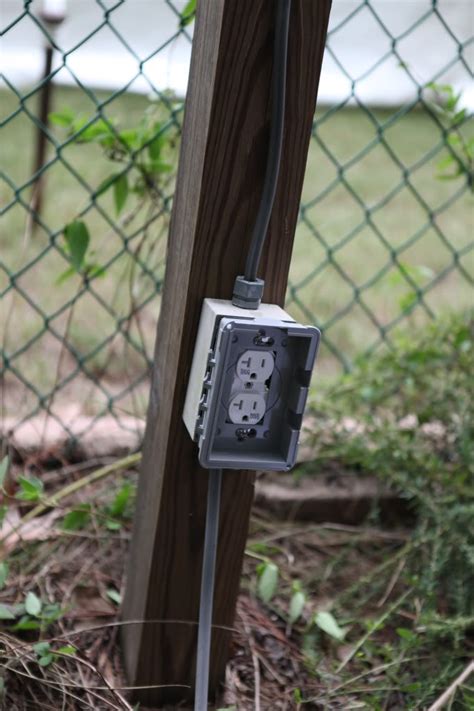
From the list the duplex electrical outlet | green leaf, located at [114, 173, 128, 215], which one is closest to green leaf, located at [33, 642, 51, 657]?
the duplex electrical outlet

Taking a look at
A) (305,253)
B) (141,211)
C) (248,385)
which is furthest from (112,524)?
(305,253)

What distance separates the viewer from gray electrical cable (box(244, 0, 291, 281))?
2.79 feet

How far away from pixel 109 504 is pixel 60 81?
251 cm

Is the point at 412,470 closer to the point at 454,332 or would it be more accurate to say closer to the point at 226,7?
the point at 454,332

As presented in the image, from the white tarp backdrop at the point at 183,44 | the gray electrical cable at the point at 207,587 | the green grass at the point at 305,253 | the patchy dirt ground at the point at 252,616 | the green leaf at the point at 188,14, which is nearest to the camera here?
the gray electrical cable at the point at 207,587

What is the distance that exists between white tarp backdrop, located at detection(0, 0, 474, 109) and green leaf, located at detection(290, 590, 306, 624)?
81.2 inches

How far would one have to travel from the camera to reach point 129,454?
1658mm

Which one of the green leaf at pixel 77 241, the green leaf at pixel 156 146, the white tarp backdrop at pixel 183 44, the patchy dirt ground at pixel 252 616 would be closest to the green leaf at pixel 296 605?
the patchy dirt ground at pixel 252 616

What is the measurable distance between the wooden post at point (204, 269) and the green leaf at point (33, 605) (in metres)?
0.13

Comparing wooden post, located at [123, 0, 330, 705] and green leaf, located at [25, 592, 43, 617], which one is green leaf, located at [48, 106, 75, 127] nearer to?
wooden post, located at [123, 0, 330, 705]

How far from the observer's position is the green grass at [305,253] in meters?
1.85

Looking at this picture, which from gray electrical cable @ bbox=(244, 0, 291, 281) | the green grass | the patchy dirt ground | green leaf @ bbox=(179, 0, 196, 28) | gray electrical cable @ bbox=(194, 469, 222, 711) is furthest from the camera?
the green grass

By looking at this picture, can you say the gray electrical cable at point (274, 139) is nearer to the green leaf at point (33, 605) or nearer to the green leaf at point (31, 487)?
the green leaf at point (31, 487)

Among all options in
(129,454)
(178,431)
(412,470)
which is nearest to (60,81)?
(129,454)
